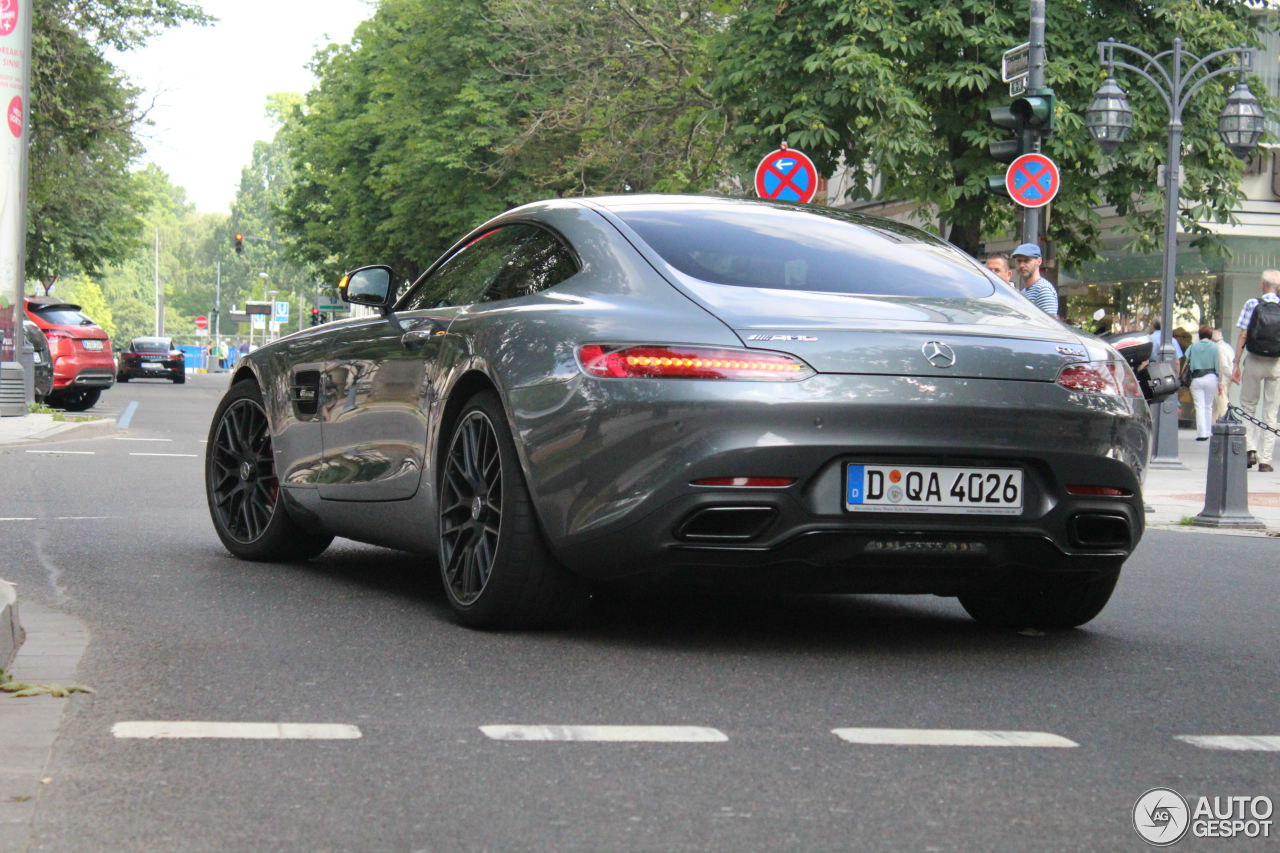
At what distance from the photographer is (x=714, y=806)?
3748 millimetres

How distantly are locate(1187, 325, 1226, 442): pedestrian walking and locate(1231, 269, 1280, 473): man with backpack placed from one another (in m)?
3.87

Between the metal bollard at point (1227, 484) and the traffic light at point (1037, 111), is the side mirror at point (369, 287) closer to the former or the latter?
the metal bollard at point (1227, 484)

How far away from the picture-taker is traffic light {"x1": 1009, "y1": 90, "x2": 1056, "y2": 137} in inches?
607

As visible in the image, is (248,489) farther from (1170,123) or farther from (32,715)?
(1170,123)

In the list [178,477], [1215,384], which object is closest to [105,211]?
[1215,384]

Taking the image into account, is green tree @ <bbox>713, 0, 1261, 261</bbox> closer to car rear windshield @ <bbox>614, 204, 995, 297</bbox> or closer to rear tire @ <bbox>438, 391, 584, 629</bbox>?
car rear windshield @ <bbox>614, 204, 995, 297</bbox>

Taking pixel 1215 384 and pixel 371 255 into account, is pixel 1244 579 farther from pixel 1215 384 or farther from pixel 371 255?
pixel 371 255

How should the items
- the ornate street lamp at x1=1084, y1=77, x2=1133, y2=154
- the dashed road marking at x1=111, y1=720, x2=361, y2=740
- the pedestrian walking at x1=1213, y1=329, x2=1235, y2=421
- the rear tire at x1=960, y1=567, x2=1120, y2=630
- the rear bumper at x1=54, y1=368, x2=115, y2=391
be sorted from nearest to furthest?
the dashed road marking at x1=111, y1=720, x2=361, y2=740
the rear tire at x1=960, y1=567, x2=1120, y2=630
the ornate street lamp at x1=1084, y1=77, x2=1133, y2=154
the pedestrian walking at x1=1213, y1=329, x2=1235, y2=421
the rear bumper at x1=54, y1=368, x2=115, y2=391

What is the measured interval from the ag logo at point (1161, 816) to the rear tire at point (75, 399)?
26.6m

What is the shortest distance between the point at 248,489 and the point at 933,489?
366 cm

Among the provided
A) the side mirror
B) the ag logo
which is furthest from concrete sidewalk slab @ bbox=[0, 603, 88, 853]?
the ag logo

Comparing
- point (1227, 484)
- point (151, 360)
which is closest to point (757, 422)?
point (1227, 484)

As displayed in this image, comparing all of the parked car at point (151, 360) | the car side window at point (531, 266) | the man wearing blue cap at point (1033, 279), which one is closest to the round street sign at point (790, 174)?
the man wearing blue cap at point (1033, 279)

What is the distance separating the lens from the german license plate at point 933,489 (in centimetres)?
531
